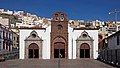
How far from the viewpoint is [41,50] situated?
64.4 meters

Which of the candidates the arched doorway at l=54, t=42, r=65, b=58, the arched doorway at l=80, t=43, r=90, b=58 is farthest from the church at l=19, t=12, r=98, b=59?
the arched doorway at l=54, t=42, r=65, b=58

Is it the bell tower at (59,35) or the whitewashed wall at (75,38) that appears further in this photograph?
the bell tower at (59,35)

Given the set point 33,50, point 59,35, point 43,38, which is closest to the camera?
point 33,50

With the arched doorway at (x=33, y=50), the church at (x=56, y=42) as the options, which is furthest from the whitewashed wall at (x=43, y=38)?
the arched doorway at (x=33, y=50)

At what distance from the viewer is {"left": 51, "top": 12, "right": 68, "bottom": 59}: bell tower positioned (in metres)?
65.7

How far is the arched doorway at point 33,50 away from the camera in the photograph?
64812mm

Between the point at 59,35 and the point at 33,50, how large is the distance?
6.77 metres

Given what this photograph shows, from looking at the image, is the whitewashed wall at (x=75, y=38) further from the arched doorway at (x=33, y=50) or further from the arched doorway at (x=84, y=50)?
the arched doorway at (x=33, y=50)

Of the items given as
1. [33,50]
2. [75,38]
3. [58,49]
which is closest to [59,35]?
[58,49]

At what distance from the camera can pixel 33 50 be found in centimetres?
6475

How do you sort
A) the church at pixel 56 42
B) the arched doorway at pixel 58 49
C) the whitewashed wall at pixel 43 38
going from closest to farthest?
the whitewashed wall at pixel 43 38 → the church at pixel 56 42 → the arched doorway at pixel 58 49

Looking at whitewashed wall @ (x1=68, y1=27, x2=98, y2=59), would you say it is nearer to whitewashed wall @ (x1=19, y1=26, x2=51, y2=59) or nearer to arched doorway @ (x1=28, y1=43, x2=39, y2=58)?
whitewashed wall @ (x1=19, y1=26, x2=51, y2=59)

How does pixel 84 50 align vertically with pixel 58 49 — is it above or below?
below

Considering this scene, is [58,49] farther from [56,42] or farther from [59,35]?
[59,35]
